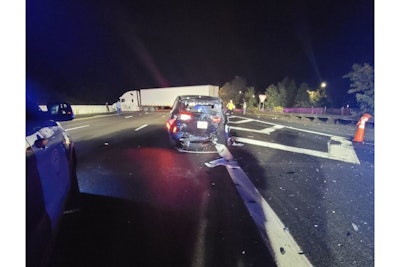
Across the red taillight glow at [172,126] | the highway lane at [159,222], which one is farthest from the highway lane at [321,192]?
the red taillight glow at [172,126]

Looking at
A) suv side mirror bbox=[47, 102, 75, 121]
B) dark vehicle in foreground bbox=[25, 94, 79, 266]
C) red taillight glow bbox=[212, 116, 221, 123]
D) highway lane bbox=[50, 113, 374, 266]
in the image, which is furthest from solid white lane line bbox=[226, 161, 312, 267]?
red taillight glow bbox=[212, 116, 221, 123]

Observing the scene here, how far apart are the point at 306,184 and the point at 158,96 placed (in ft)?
134

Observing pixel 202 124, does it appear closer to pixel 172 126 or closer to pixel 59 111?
pixel 172 126

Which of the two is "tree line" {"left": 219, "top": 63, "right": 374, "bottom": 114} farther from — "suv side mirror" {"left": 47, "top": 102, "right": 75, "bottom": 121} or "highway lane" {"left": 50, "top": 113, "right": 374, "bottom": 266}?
"suv side mirror" {"left": 47, "top": 102, "right": 75, "bottom": 121}

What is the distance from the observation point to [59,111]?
3451 millimetres

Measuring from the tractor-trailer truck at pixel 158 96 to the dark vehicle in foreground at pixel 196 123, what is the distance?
3144 centimetres

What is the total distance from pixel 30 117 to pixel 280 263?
2.95m

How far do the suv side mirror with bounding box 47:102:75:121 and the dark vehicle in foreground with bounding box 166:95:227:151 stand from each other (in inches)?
175

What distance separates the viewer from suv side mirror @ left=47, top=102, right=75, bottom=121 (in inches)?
131

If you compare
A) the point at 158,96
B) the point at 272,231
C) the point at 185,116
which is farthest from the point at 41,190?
the point at 158,96

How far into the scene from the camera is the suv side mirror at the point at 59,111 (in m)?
3.32
